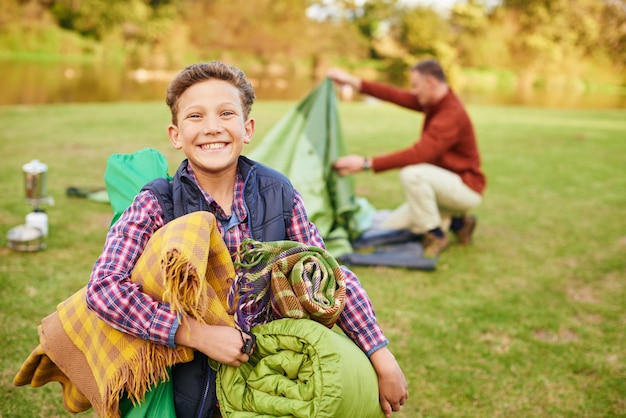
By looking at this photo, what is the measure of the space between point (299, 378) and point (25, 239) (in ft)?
10.9

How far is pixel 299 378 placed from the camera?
1.59 meters

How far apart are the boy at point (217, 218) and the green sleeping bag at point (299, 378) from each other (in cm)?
7

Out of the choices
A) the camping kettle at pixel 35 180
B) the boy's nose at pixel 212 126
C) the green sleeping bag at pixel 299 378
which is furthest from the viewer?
the camping kettle at pixel 35 180

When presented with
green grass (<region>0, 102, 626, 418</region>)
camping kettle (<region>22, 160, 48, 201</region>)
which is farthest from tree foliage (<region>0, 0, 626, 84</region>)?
camping kettle (<region>22, 160, 48, 201</region>)

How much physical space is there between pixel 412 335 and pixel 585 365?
930mm

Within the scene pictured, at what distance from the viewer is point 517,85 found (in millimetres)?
37469

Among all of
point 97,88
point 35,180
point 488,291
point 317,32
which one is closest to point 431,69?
point 488,291

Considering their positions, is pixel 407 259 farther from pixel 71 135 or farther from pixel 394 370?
pixel 71 135

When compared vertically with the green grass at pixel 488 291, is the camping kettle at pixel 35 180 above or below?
above

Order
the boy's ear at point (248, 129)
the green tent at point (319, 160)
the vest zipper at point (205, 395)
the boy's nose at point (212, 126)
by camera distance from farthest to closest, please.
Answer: the green tent at point (319, 160) < the boy's ear at point (248, 129) < the boy's nose at point (212, 126) < the vest zipper at point (205, 395)

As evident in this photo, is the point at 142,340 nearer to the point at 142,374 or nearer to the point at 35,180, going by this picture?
the point at 142,374

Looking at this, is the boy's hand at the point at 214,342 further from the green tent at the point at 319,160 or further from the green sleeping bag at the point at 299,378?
the green tent at the point at 319,160

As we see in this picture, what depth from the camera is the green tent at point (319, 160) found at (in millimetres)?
4887

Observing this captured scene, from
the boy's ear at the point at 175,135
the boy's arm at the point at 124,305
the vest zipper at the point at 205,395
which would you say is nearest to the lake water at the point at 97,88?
the boy's ear at the point at 175,135
